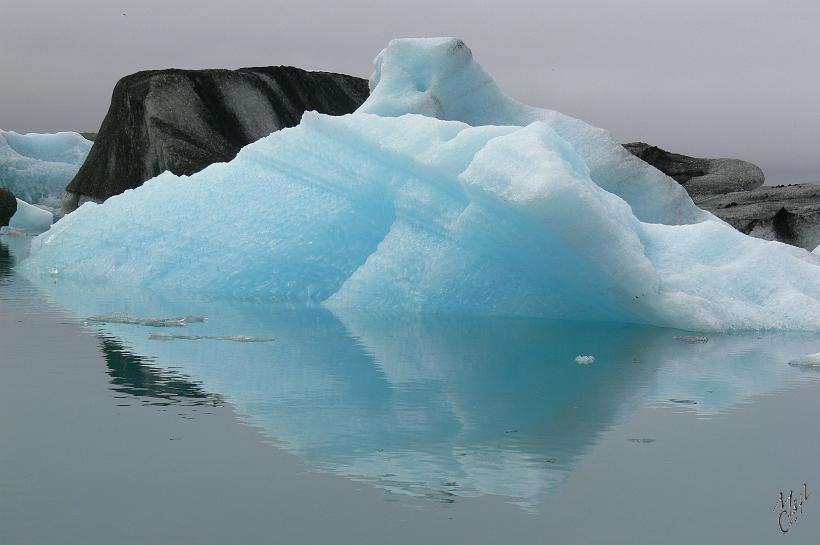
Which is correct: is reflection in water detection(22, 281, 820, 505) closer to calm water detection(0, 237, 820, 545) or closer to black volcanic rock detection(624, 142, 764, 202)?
calm water detection(0, 237, 820, 545)

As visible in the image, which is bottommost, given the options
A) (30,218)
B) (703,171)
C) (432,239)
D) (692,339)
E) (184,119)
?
(30,218)

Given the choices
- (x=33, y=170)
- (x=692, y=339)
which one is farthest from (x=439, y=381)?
(x=33, y=170)

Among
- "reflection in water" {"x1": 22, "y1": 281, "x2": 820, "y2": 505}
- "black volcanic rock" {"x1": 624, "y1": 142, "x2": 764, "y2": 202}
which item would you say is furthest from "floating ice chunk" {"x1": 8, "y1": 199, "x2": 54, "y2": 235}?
"reflection in water" {"x1": 22, "y1": 281, "x2": 820, "y2": 505}

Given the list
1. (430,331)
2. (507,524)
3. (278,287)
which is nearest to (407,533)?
(507,524)

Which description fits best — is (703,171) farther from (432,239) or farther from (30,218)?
(30,218)

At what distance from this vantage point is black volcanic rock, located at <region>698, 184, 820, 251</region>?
16906 millimetres

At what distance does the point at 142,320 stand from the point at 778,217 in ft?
38.8

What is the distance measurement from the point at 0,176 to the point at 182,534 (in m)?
31.7

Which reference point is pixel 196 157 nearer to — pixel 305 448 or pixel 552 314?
pixel 552 314

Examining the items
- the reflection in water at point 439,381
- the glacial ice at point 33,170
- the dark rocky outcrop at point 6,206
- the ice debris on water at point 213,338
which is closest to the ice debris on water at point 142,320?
the reflection in water at point 439,381

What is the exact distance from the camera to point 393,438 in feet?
14.3
